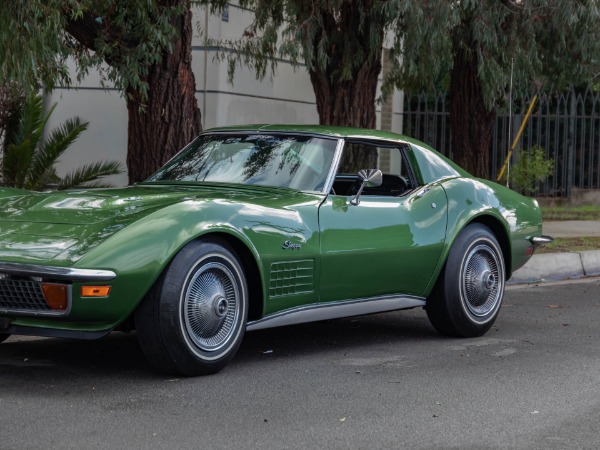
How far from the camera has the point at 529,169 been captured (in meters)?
21.7

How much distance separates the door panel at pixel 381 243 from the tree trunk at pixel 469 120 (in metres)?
9.94

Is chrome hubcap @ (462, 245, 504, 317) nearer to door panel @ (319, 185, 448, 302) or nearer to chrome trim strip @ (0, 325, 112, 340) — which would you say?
door panel @ (319, 185, 448, 302)

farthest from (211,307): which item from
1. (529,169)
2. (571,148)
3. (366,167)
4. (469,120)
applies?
(571,148)

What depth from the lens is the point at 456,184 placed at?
805cm

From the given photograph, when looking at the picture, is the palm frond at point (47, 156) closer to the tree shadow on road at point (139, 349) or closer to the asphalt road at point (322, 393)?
the tree shadow on road at point (139, 349)

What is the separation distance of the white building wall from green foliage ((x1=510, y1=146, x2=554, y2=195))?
5.42 metres

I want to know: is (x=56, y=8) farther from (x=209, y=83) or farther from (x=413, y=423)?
(x=209, y=83)

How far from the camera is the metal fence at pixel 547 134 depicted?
73.2 ft

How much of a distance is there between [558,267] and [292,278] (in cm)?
625

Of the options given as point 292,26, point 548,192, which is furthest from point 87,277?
point 548,192

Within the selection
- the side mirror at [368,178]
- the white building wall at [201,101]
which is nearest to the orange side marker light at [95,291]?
the side mirror at [368,178]

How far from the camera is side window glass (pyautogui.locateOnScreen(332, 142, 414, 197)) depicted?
7.66 m

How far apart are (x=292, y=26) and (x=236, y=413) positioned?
837cm

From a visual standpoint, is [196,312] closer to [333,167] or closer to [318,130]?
[333,167]
